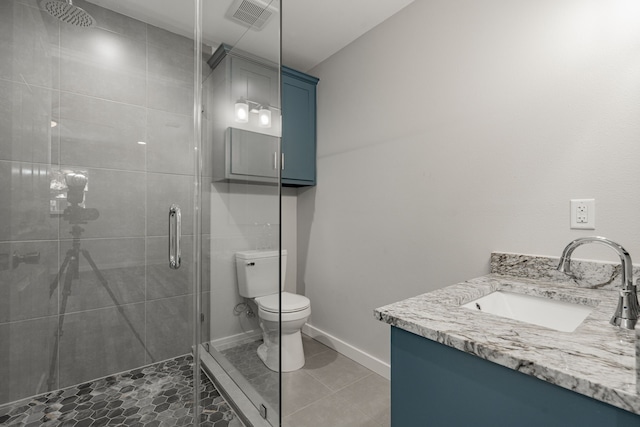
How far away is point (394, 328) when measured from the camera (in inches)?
33.7

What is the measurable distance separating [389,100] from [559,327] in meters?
1.59

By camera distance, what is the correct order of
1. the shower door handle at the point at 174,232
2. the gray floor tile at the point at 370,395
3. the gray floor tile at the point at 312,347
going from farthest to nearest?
the gray floor tile at the point at 312,347 → the shower door handle at the point at 174,232 → the gray floor tile at the point at 370,395

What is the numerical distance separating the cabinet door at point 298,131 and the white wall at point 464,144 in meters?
0.10

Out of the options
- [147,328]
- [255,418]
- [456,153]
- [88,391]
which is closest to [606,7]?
[456,153]

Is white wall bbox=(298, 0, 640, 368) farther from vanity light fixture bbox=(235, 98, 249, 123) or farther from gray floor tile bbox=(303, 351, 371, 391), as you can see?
vanity light fixture bbox=(235, 98, 249, 123)

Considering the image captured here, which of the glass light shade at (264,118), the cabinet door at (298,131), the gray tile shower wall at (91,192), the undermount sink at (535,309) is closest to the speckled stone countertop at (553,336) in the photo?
the undermount sink at (535,309)

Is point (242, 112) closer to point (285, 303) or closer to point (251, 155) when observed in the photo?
point (251, 155)

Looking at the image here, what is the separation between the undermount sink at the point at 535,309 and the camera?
1.05 m

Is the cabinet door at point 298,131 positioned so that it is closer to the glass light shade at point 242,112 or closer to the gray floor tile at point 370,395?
the glass light shade at point 242,112

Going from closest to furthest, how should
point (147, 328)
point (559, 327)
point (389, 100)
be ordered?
point (559, 327) < point (147, 328) < point (389, 100)

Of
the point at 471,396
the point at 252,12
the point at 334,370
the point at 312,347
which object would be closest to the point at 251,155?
the point at 252,12

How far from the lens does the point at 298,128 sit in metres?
2.54

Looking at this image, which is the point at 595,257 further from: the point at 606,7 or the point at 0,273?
the point at 0,273

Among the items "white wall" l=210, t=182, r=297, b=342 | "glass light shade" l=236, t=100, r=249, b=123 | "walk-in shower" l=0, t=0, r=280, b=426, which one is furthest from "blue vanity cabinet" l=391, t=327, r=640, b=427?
"glass light shade" l=236, t=100, r=249, b=123
